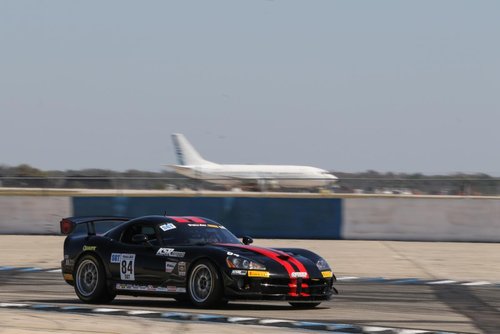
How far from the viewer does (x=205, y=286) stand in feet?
33.9

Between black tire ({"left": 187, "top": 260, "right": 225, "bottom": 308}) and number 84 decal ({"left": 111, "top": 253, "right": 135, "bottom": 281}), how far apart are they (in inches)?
36.9

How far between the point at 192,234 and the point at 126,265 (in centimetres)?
85

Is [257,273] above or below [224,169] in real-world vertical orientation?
below

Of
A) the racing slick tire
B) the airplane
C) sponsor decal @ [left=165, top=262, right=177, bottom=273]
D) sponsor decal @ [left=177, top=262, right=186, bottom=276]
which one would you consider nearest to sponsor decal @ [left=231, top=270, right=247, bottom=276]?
sponsor decal @ [left=177, top=262, right=186, bottom=276]

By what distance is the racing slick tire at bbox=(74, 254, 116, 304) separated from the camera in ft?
37.0

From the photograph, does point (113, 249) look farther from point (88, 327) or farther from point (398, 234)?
point (398, 234)

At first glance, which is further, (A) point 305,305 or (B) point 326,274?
(A) point 305,305

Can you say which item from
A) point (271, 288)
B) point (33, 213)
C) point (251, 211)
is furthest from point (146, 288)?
point (33, 213)

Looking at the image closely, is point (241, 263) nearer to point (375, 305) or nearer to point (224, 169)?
point (375, 305)

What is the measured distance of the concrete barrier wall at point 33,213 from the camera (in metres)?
24.1

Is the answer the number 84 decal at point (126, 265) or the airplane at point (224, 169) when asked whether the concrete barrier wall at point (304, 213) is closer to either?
the number 84 decal at point (126, 265)

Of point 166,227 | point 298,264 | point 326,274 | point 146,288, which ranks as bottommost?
point 146,288

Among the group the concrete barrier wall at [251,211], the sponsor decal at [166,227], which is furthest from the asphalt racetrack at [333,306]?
the concrete barrier wall at [251,211]

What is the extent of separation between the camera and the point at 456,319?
9.77 meters
